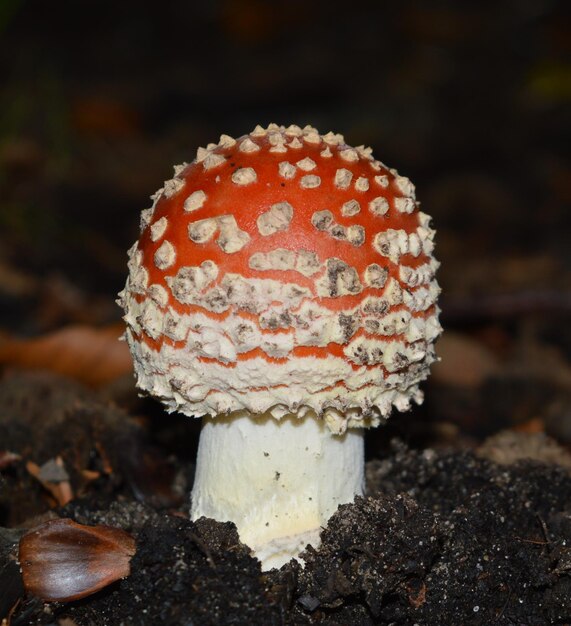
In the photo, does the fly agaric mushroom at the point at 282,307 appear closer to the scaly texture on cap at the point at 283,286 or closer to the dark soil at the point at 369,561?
the scaly texture on cap at the point at 283,286

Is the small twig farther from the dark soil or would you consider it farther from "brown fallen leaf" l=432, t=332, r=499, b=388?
"brown fallen leaf" l=432, t=332, r=499, b=388

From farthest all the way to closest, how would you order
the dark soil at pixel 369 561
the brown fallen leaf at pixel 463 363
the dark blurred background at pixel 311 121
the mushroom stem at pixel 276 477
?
the dark blurred background at pixel 311 121 → the brown fallen leaf at pixel 463 363 → the mushroom stem at pixel 276 477 → the dark soil at pixel 369 561

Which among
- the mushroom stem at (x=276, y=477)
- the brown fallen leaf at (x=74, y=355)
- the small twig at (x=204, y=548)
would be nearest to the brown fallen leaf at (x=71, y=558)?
the small twig at (x=204, y=548)

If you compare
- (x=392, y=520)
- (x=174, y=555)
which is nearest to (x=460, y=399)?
(x=392, y=520)

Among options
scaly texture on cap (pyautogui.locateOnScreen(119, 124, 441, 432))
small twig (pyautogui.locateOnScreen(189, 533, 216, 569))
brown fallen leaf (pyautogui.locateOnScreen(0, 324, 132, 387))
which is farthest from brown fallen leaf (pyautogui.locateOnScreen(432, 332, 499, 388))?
small twig (pyautogui.locateOnScreen(189, 533, 216, 569))

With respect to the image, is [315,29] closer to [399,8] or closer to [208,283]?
[399,8]

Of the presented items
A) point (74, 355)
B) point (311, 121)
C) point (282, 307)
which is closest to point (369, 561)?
point (282, 307)

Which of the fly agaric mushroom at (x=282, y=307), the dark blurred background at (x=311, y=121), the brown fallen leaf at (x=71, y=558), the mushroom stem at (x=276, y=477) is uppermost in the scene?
the dark blurred background at (x=311, y=121)
